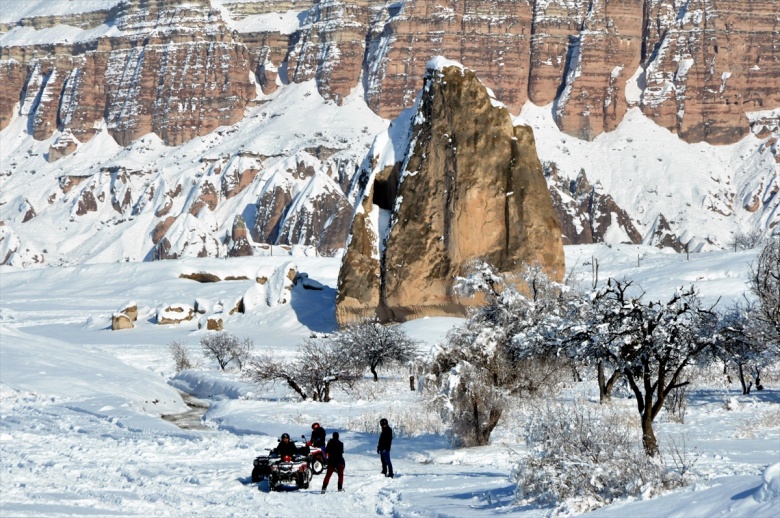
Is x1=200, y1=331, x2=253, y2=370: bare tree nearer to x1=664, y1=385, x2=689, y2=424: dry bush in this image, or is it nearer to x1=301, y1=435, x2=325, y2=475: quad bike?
x1=664, y1=385, x2=689, y2=424: dry bush

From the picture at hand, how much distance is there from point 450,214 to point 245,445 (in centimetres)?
3921

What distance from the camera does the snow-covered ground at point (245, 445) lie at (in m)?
18.1

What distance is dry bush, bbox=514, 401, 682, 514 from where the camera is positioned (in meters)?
16.1

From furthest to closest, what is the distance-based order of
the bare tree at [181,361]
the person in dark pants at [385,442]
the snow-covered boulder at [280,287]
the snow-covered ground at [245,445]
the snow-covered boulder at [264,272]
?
the snow-covered boulder at [264,272] → the snow-covered boulder at [280,287] → the bare tree at [181,361] → the person in dark pants at [385,442] → the snow-covered ground at [245,445]

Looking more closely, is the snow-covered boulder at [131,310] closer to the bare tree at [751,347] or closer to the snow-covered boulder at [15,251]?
the bare tree at [751,347]

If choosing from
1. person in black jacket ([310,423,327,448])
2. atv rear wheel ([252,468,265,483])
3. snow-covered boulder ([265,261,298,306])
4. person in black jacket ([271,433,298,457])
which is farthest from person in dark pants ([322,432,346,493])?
snow-covered boulder ([265,261,298,306])

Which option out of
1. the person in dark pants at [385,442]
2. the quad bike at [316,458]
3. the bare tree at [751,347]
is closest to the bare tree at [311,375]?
the bare tree at [751,347]

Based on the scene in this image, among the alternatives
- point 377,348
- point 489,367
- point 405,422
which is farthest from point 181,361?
point 489,367

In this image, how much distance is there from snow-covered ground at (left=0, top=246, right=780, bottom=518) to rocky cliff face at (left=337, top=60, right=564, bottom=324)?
11.7 feet

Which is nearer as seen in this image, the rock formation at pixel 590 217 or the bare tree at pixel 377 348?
the bare tree at pixel 377 348

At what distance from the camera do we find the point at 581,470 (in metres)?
16.8

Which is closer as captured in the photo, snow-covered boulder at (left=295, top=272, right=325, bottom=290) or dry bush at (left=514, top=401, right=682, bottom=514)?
dry bush at (left=514, top=401, right=682, bottom=514)

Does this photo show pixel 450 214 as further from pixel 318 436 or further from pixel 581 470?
pixel 581 470

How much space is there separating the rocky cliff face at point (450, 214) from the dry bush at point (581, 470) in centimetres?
4439
